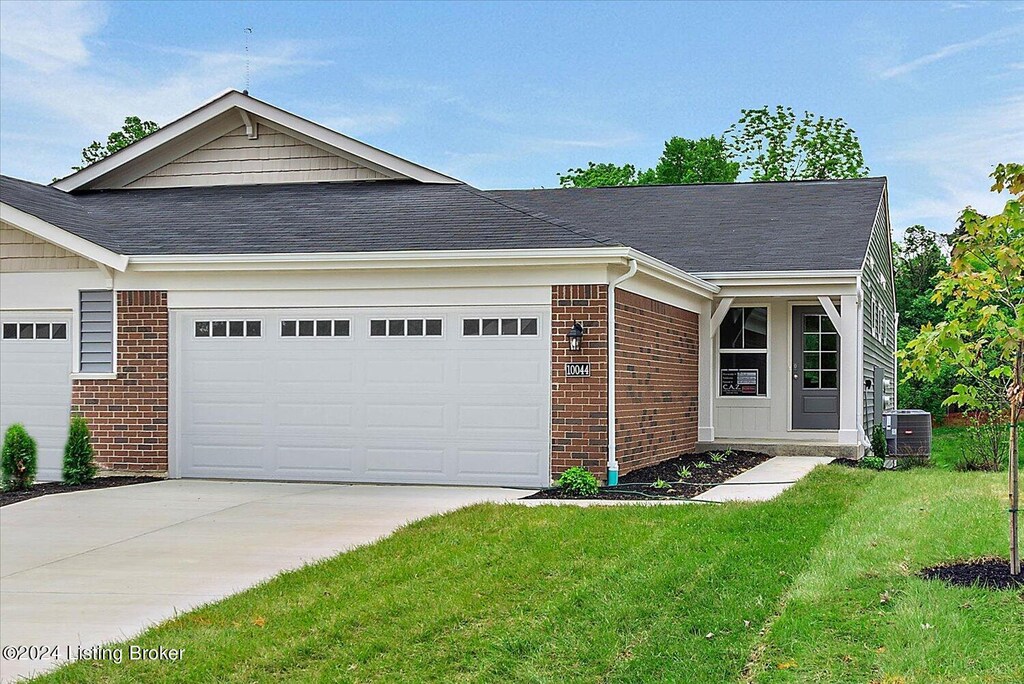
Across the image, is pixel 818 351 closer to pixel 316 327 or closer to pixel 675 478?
pixel 675 478

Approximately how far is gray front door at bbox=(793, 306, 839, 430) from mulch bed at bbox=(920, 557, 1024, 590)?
9864mm

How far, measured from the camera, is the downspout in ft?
42.1

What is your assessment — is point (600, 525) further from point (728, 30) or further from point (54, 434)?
point (728, 30)

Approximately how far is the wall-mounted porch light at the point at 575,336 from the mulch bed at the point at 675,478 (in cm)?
160

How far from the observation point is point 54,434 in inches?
577

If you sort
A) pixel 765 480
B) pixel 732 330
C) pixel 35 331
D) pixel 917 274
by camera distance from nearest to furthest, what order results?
pixel 765 480 → pixel 35 331 → pixel 732 330 → pixel 917 274

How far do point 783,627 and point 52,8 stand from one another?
24724 millimetres

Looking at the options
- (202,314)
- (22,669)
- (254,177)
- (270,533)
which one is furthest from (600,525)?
(254,177)

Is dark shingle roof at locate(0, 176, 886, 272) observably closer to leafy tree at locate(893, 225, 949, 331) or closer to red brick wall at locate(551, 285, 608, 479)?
red brick wall at locate(551, 285, 608, 479)

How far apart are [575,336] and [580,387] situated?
1.94ft

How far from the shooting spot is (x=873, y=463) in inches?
617

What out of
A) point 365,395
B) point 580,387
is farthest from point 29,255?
point 580,387

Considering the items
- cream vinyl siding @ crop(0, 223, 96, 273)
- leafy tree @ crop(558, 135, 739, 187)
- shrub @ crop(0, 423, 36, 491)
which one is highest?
leafy tree @ crop(558, 135, 739, 187)

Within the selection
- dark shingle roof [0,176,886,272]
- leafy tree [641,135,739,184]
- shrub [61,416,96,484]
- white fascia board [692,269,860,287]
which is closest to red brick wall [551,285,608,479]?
dark shingle roof [0,176,886,272]
